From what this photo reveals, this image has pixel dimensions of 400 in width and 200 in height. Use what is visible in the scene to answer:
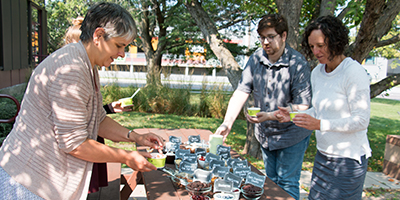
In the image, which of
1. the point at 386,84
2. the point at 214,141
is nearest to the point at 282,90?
the point at 214,141

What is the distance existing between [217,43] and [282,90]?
2.89m

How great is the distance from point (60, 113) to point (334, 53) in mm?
1783

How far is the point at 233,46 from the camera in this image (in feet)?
34.3

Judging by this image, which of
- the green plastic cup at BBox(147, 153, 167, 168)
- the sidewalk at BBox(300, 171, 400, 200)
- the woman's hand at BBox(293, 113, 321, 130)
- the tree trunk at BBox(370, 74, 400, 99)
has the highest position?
the tree trunk at BBox(370, 74, 400, 99)

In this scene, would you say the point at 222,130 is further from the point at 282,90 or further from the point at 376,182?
the point at 376,182

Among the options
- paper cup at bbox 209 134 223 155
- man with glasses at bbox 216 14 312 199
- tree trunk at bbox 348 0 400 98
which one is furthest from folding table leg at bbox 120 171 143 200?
tree trunk at bbox 348 0 400 98

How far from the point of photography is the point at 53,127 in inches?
55.9

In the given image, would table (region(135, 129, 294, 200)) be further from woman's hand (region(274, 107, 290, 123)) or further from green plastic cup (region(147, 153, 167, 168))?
woman's hand (region(274, 107, 290, 123))

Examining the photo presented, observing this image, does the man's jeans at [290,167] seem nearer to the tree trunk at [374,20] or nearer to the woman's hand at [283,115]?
the woman's hand at [283,115]

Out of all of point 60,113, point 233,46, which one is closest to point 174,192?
point 60,113

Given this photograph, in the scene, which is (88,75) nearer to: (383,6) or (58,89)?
(58,89)

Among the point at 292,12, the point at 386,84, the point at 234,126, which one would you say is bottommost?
the point at 234,126

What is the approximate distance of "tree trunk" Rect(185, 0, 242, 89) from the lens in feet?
17.0

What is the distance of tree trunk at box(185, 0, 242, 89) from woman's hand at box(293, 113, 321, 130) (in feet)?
10.0
